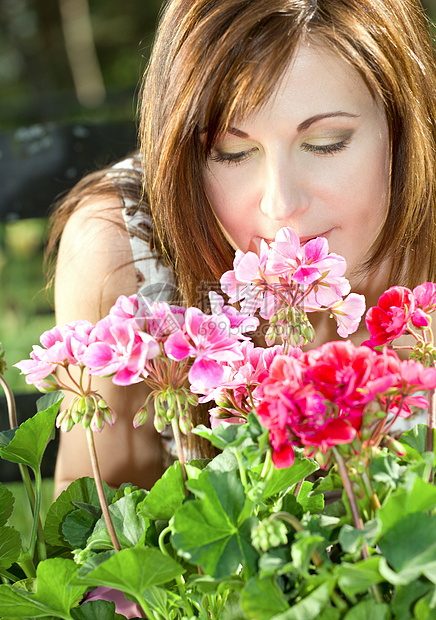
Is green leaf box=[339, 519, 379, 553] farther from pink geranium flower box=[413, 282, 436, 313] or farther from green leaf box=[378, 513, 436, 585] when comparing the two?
pink geranium flower box=[413, 282, 436, 313]

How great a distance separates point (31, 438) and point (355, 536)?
31 centimetres

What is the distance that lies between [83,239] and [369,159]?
660 millimetres

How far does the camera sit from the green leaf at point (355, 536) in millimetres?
429

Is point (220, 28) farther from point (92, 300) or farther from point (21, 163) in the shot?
point (21, 163)

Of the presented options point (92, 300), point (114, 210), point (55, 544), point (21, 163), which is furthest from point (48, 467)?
point (55, 544)

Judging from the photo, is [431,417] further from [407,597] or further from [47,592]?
[47,592]

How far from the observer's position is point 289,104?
0.83m

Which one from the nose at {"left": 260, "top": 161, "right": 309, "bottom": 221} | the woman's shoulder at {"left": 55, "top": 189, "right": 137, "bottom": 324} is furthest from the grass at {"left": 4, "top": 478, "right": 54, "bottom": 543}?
the nose at {"left": 260, "top": 161, "right": 309, "bottom": 221}

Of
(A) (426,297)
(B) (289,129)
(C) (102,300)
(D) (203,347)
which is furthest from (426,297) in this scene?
(C) (102,300)

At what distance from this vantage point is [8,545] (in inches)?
24.0

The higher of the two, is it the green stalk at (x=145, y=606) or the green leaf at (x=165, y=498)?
the green leaf at (x=165, y=498)

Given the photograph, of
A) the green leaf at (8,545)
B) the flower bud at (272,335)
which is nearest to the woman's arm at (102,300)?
the green leaf at (8,545)

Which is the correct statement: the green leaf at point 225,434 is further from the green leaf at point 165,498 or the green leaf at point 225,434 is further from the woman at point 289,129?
the woman at point 289,129

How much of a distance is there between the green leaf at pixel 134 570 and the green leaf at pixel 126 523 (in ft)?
0.23
